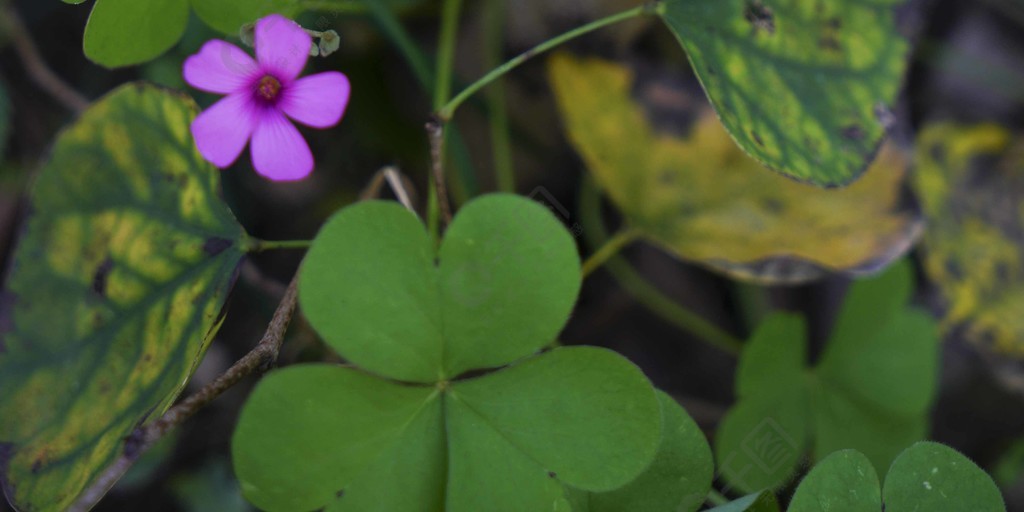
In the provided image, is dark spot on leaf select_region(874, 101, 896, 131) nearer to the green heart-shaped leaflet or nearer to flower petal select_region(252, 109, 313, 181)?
the green heart-shaped leaflet

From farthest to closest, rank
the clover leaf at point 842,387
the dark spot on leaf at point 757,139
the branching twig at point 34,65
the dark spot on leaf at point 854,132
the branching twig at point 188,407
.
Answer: the branching twig at point 34,65 → the clover leaf at point 842,387 → the dark spot on leaf at point 854,132 → the dark spot on leaf at point 757,139 → the branching twig at point 188,407

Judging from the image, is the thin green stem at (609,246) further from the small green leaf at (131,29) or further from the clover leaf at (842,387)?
the small green leaf at (131,29)

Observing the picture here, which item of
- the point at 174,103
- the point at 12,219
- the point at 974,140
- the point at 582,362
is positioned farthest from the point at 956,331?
the point at 12,219

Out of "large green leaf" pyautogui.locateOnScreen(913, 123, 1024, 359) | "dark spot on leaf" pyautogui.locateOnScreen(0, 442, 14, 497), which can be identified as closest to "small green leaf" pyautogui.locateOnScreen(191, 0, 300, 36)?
"dark spot on leaf" pyautogui.locateOnScreen(0, 442, 14, 497)

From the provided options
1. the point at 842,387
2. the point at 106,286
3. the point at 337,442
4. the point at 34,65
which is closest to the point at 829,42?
the point at 842,387

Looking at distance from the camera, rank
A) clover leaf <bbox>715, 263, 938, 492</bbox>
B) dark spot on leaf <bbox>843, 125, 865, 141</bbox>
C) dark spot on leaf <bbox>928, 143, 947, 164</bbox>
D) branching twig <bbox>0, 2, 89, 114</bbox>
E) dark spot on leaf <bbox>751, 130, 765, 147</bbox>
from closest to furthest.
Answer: dark spot on leaf <bbox>751, 130, 765, 147</bbox> → dark spot on leaf <bbox>843, 125, 865, 141</bbox> → clover leaf <bbox>715, 263, 938, 492</bbox> → branching twig <bbox>0, 2, 89, 114</bbox> → dark spot on leaf <bbox>928, 143, 947, 164</bbox>

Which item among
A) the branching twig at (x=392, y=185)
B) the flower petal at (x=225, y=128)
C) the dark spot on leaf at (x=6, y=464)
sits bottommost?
the dark spot on leaf at (x=6, y=464)

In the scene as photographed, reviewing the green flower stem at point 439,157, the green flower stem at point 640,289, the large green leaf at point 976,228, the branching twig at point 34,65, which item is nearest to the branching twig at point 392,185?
the green flower stem at point 439,157
